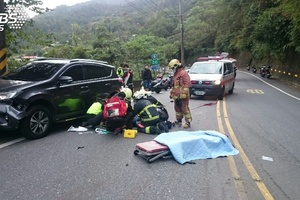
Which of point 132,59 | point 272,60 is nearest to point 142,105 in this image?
point 132,59

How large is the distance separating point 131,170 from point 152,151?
1.82 feet

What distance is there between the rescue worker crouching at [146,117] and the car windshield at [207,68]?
740 centimetres

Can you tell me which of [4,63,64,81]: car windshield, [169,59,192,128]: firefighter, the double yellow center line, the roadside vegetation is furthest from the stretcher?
the roadside vegetation

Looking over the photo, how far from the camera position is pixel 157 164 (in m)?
4.80

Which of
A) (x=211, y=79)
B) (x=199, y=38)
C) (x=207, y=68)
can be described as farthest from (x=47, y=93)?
(x=199, y=38)

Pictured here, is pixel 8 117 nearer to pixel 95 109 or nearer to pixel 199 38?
pixel 95 109

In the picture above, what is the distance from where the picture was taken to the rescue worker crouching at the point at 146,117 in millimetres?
6742

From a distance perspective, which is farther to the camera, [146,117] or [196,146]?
[146,117]

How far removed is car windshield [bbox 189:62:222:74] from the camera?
1386 cm

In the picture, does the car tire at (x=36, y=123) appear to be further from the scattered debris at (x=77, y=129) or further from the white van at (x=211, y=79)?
the white van at (x=211, y=79)

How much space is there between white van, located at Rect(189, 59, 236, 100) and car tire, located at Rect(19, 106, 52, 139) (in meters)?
7.97

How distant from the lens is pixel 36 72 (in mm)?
6992

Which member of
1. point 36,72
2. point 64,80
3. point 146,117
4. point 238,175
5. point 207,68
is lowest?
point 238,175

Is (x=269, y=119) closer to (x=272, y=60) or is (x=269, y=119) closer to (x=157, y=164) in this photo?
(x=157, y=164)
